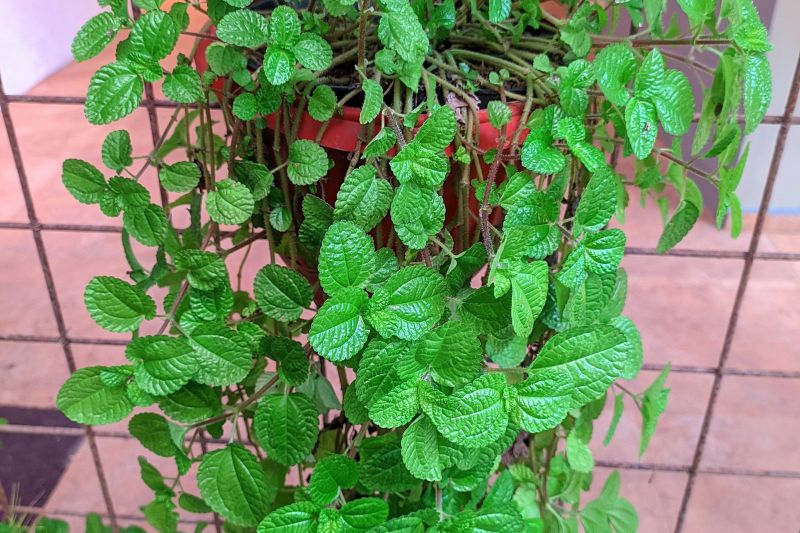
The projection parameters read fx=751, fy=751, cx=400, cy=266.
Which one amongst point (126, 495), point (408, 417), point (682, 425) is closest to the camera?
point (408, 417)

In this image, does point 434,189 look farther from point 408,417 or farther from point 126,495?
point 126,495

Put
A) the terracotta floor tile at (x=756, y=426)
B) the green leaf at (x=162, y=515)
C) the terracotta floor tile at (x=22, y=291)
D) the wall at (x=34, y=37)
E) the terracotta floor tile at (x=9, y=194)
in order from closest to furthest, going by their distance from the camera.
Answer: the green leaf at (x=162, y=515)
the terracotta floor tile at (x=756, y=426)
the terracotta floor tile at (x=22, y=291)
the terracotta floor tile at (x=9, y=194)
the wall at (x=34, y=37)

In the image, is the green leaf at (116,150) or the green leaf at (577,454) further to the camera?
the green leaf at (577,454)

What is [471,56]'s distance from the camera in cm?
55

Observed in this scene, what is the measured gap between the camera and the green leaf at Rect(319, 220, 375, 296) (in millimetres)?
434

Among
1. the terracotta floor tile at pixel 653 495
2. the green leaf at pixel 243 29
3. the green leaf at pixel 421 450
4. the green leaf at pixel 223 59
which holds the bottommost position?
the terracotta floor tile at pixel 653 495

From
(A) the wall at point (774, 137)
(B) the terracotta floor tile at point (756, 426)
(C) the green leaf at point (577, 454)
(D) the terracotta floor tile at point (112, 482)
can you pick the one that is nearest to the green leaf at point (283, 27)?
(C) the green leaf at point (577, 454)

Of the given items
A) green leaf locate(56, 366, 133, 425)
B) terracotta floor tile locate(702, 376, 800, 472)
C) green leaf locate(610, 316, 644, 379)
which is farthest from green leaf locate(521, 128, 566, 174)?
terracotta floor tile locate(702, 376, 800, 472)

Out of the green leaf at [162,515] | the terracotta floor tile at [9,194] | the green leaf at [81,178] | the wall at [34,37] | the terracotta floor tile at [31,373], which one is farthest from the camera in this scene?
the wall at [34,37]

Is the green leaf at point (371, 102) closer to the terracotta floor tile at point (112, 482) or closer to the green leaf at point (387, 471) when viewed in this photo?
the green leaf at point (387, 471)

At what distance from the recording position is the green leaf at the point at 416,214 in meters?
0.44

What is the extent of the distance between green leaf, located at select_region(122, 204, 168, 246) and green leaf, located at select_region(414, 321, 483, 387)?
217mm

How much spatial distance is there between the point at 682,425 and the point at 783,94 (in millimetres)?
981

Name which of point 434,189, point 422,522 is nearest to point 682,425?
point 422,522
